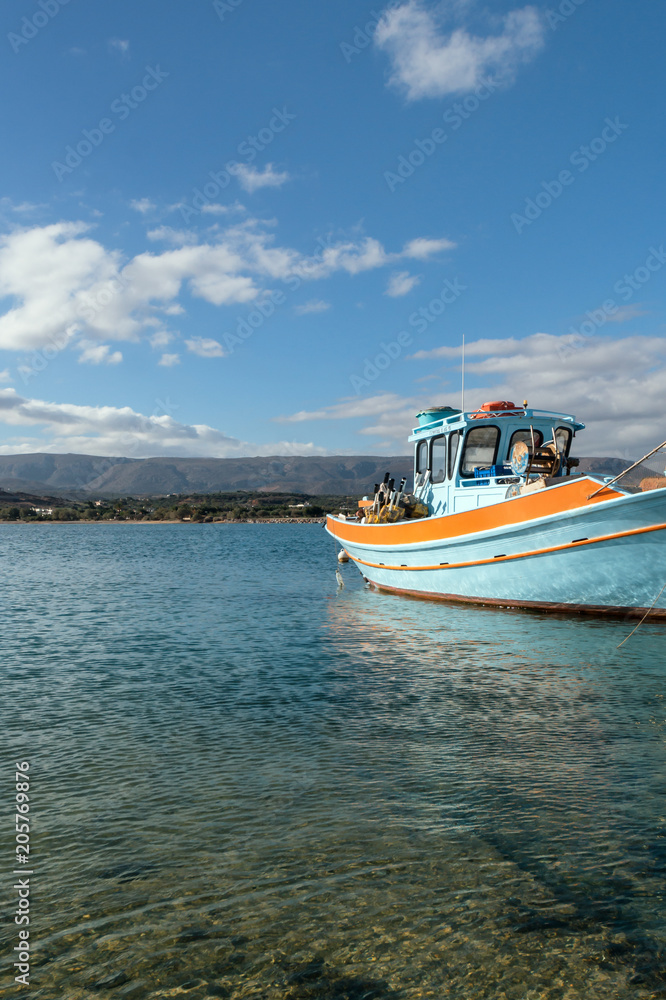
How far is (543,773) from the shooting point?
5.85m

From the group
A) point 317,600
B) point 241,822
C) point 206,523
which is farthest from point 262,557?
point 206,523

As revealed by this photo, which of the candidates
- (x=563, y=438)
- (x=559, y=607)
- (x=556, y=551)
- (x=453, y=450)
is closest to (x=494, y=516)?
(x=556, y=551)

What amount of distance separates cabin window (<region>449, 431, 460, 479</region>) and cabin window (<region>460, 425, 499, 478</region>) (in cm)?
29

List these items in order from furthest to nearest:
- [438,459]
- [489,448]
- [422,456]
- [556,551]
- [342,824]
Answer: [422,456] < [438,459] < [489,448] < [556,551] < [342,824]

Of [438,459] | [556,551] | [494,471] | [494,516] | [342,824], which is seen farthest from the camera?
[438,459]

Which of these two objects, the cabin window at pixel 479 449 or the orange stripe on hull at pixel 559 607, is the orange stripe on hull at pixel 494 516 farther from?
the cabin window at pixel 479 449

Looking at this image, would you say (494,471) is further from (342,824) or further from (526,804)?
(342,824)

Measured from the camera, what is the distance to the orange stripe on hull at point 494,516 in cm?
1292

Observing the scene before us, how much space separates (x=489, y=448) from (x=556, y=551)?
4.22 m

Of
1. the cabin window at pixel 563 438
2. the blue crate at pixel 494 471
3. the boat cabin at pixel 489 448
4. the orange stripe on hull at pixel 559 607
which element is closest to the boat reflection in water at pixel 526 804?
the orange stripe on hull at pixel 559 607

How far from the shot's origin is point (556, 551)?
13578 mm

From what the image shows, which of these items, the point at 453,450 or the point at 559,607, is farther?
the point at 453,450

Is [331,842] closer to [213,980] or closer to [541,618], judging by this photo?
[213,980]

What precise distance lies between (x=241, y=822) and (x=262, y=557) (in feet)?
107
